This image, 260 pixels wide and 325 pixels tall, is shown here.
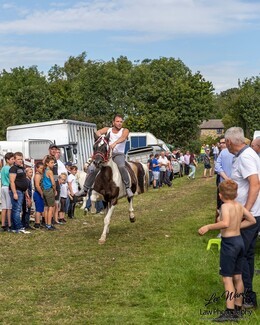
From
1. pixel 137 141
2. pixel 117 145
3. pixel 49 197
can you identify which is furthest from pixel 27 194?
pixel 137 141

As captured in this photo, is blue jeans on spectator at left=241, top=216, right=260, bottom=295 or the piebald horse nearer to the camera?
blue jeans on spectator at left=241, top=216, right=260, bottom=295

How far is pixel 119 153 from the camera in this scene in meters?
14.4

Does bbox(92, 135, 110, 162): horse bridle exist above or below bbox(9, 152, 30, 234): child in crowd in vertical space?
above

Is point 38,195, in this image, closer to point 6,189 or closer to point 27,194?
point 27,194

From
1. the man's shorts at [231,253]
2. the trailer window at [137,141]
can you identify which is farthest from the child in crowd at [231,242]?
the trailer window at [137,141]

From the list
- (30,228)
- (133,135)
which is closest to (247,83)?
(133,135)

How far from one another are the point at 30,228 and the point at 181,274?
23.0ft

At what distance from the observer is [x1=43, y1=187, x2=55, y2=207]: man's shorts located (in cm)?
1559

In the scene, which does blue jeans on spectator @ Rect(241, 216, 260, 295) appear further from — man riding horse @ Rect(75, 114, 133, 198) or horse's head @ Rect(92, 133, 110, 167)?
man riding horse @ Rect(75, 114, 133, 198)

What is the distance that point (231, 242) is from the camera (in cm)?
734

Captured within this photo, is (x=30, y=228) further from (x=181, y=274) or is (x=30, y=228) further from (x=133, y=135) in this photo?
(x=133, y=135)

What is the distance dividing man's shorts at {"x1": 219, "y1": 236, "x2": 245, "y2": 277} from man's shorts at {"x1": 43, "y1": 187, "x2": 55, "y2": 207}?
873 cm

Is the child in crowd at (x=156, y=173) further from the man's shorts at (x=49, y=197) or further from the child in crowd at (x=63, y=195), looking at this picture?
the man's shorts at (x=49, y=197)

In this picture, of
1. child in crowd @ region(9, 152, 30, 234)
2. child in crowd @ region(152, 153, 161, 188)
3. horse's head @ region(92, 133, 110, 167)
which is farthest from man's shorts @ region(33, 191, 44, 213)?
child in crowd @ region(152, 153, 161, 188)
